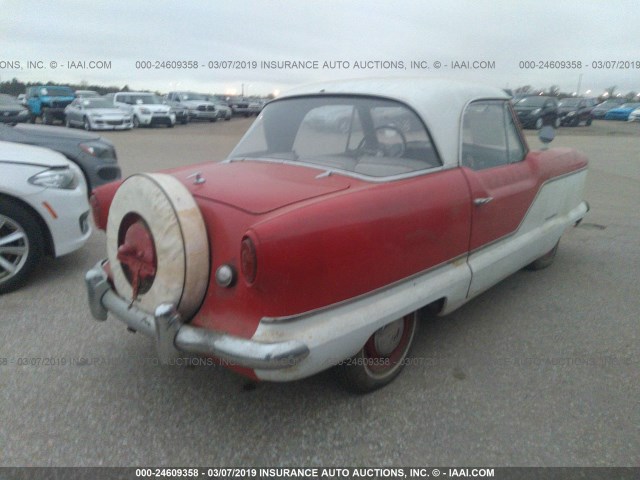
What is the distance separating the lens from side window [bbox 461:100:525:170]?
317 centimetres

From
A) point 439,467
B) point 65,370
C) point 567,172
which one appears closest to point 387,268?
point 439,467

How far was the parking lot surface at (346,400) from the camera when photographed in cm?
220

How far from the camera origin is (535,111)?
68.1 feet

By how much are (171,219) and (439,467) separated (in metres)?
1.63

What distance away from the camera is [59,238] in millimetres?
3852

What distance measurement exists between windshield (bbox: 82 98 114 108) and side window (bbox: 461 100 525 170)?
19272 millimetres

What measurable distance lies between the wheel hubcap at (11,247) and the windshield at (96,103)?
17740mm

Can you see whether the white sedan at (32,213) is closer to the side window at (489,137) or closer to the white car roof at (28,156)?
the white car roof at (28,156)

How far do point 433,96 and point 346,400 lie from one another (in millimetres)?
1891

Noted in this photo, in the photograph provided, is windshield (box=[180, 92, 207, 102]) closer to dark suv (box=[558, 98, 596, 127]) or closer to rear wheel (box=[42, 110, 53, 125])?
rear wheel (box=[42, 110, 53, 125])

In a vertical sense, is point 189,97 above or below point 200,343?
above

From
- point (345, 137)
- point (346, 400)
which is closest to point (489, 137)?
point (345, 137)

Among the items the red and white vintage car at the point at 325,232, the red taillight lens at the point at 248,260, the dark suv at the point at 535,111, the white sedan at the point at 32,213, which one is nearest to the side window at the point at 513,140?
the red and white vintage car at the point at 325,232

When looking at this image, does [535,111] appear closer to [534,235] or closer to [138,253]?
[534,235]
